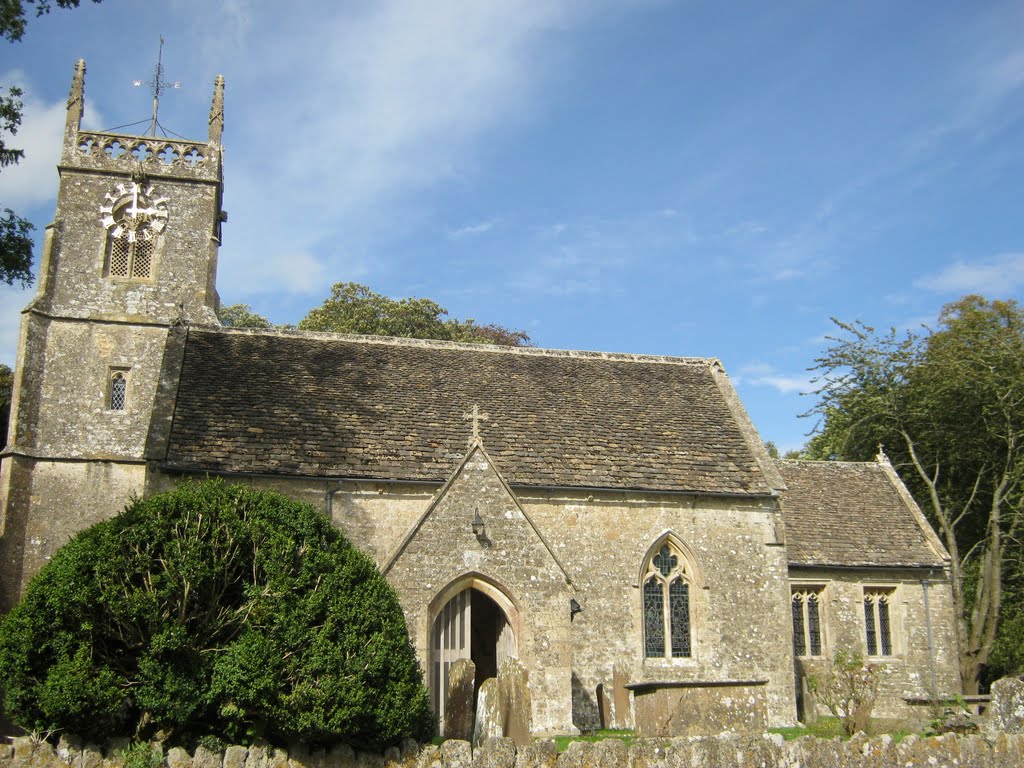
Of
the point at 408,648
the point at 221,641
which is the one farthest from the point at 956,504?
the point at 221,641

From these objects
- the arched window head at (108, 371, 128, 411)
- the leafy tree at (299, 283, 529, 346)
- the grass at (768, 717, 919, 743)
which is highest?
the leafy tree at (299, 283, 529, 346)

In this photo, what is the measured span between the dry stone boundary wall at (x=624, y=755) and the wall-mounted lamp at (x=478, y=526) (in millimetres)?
4917

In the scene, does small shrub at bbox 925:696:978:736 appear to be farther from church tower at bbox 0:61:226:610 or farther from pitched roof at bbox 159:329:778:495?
church tower at bbox 0:61:226:610

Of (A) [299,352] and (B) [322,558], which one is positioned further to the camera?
(A) [299,352]

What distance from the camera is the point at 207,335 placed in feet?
71.1

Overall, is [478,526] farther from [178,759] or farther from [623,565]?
[178,759]

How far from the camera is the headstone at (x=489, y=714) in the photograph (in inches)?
480

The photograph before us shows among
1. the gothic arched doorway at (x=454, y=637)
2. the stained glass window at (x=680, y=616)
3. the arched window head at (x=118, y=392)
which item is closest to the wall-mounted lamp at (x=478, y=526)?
the gothic arched doorway at (x=454, y=637)

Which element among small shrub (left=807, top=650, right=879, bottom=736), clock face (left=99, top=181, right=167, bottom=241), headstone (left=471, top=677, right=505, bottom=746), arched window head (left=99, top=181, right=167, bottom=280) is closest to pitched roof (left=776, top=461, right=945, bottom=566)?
small shrub (left=807, top=650, right=879, bottom=736)

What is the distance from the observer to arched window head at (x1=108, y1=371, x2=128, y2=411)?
68.2 feet

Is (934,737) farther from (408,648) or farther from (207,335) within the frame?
(207,335)

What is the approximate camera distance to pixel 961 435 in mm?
28953

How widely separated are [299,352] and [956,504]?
2189cm

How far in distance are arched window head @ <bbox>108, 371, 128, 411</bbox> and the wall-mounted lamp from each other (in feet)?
32.7
